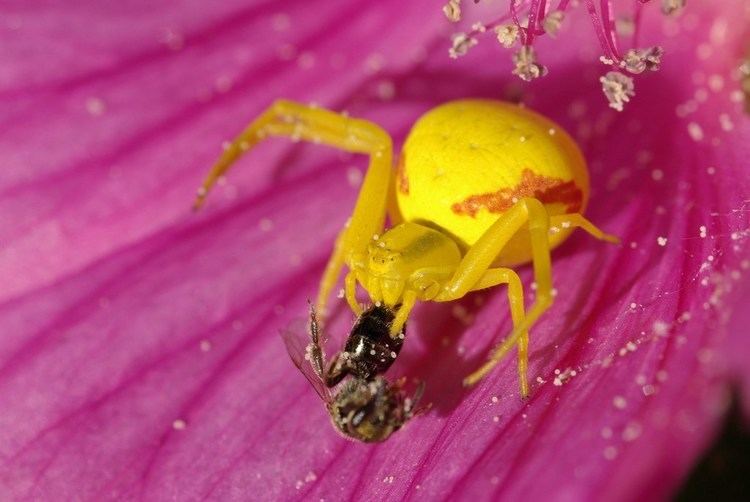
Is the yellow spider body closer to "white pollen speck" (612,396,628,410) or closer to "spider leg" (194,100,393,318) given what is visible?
"spider leg" (194,100,393,318)

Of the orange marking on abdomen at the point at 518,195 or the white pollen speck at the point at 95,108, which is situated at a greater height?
the orange marking on abdomen at the point at 518,195

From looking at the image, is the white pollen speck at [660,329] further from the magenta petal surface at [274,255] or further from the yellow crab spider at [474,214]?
the yellow crab spider at [474,214]

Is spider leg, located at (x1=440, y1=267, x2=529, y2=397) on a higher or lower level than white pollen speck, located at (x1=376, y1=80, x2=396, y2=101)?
higher

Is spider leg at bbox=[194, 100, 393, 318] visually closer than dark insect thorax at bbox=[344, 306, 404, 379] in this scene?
No

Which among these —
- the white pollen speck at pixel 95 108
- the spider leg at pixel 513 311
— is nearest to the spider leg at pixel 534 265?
the spider leg at pixel 513 311

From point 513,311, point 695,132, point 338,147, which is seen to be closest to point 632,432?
point 513,311

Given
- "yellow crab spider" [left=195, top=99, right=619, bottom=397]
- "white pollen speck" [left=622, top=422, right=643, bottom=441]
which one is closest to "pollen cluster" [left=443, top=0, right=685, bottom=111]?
"yellow crab spider" [left=195, top=99, right=619, bottom=397]

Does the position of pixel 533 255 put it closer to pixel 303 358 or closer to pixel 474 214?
pixel 474 214
